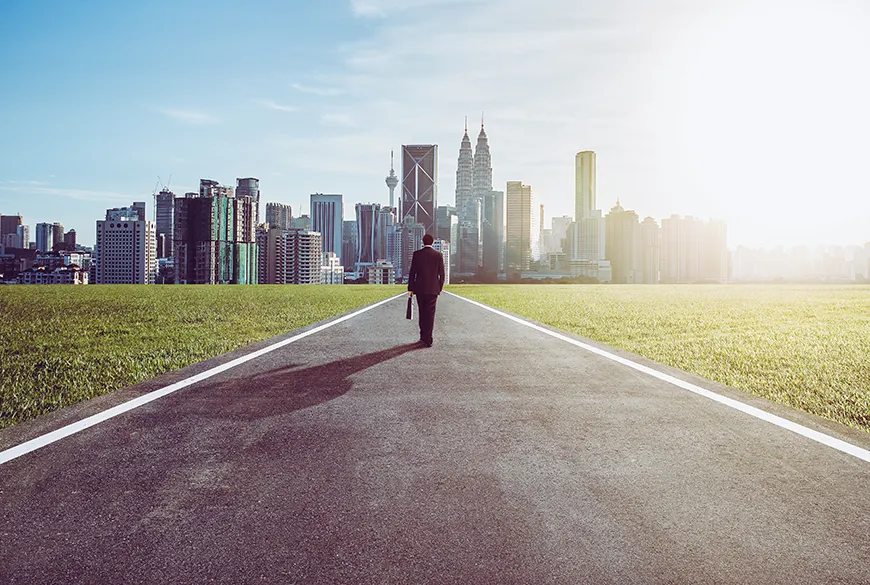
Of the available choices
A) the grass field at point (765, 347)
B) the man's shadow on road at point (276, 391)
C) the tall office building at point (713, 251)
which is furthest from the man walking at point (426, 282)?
the tall office building at point (713, 251)

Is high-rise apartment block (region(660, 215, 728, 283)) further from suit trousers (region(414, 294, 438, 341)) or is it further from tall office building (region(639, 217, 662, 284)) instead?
suit trousers (region(414, 294, 438, 341))

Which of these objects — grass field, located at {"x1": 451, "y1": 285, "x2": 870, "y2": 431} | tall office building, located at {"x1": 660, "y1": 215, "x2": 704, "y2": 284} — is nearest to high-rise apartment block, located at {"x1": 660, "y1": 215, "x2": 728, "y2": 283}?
tall office building, located at {"x1": 660, "y1": 215, "x2": 704, "y2": 284}

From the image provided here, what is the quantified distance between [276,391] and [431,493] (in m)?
3.58

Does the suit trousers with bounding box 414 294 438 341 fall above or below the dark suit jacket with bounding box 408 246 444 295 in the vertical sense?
below

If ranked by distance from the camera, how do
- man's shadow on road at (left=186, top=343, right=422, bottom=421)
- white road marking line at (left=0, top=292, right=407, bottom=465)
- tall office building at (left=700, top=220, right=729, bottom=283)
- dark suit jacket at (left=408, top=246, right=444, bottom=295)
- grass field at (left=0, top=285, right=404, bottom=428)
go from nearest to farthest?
white road marking line at (left=0, top=292, right=407, bottom=465) → man's shadow on road at (left=186, top=343, right=422, bottom=421) → grass field at (left=0, top=285, right=404, bottom=428) → dark suit jacket at (left=408, top=246, right=444, bottom=295) → tall office building at (left=700, top=220, right=729, bottom=283)

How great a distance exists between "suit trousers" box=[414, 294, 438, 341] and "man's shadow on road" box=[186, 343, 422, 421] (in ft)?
7.53

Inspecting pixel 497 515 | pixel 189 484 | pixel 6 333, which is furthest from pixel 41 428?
pixel 6 333

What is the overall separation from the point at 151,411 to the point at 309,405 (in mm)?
1434

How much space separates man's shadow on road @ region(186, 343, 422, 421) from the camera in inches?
236

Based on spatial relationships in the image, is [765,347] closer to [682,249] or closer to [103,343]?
[103,343]

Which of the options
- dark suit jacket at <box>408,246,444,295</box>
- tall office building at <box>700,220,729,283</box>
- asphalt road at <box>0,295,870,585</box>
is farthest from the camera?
tall office building at <box>700,220,729,283</box>

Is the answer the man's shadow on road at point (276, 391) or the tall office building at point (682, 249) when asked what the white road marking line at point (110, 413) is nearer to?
the man's shadow on road at point (276, 391)

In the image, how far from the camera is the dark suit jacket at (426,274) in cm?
1145

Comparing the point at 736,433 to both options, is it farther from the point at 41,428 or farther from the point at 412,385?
the point at 41,428
